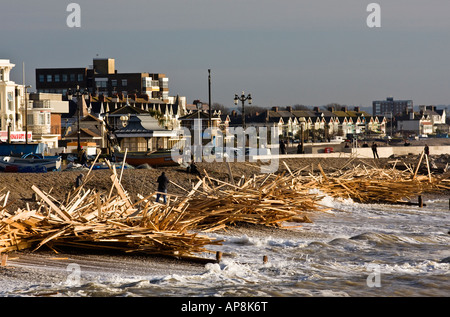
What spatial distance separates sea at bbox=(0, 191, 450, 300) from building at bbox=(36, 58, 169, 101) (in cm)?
10464

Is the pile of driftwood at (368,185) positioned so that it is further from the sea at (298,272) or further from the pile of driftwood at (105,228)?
the pile of driftwood at (105,228)

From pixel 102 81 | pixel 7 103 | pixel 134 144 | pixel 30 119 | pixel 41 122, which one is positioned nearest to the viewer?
pixel 134 144

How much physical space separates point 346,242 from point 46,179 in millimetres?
16263

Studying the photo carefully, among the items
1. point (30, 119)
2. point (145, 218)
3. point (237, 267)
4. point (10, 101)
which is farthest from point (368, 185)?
point (30, 119)

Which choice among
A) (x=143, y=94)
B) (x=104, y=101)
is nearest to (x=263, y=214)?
(x=104, y=101)

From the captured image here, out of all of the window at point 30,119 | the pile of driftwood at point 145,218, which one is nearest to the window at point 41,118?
the window at point 30,119

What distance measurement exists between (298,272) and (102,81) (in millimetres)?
111776

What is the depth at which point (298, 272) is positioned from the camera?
11.0 meters

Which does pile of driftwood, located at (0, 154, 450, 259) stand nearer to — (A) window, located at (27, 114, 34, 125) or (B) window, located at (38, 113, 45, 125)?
(A) window, located at (27, 114, 34, 125)

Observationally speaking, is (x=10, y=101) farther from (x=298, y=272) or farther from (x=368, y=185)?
(x=298, y=272)

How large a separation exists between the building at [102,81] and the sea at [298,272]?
104636 mm

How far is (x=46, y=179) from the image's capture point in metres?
27.3
